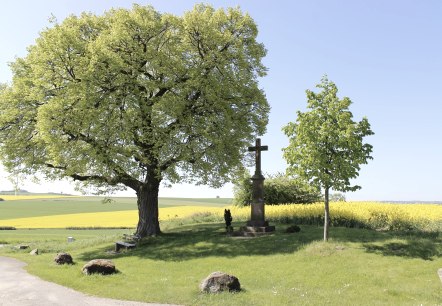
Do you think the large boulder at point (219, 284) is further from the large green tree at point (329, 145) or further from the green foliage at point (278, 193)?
the green foliage at point (278, 193)

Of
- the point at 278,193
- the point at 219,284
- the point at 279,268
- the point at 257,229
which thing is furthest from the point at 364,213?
the point at 219,284

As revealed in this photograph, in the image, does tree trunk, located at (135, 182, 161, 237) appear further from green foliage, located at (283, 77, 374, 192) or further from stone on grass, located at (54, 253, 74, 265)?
green foliage, located at (283, 77, 374, 192)

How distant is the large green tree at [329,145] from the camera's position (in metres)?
21.5

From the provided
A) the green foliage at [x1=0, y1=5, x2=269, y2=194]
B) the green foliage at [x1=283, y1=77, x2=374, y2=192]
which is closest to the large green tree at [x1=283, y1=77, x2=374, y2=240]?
the green foliage at [x1=283, y1=77, x2=374, y2=192]

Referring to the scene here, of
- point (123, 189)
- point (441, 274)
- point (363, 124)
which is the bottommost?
point (441, 274)

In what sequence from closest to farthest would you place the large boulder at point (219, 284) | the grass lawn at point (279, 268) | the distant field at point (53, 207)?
the grass lawn at point (279, 268), the large boulder at point (219, 284), the distant field at point (53, 207)

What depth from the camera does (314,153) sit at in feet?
70.9

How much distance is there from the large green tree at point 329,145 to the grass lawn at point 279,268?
2.95m

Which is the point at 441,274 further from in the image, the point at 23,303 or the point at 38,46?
the point at 38,46

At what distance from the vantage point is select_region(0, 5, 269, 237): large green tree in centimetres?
Answer: 2650

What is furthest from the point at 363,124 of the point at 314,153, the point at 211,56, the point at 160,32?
the point at 160,32

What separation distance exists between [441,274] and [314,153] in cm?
907

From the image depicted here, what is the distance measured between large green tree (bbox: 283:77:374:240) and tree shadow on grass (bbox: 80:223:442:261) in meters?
2.44

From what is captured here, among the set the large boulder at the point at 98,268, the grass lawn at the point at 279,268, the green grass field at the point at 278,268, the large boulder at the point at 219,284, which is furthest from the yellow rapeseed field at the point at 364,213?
the large boulder at the point at 98,268
